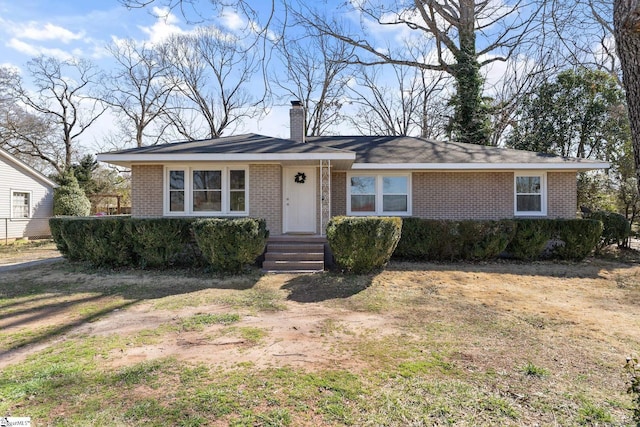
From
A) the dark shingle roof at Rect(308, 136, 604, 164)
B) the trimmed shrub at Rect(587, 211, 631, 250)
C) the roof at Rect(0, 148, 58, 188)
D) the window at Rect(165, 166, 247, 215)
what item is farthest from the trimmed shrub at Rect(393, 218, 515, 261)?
the roof at Rect(0, 148, 58, 188)

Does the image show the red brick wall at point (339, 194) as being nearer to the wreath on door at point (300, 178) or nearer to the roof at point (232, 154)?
the wreath on door at point (300, 178)

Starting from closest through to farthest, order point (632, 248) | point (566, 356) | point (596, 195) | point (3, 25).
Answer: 1. point (566, 356)
2. point (3, 25)
3. point (632, 248)
4. point (596, 195)

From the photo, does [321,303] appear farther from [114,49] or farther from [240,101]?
[114,49]

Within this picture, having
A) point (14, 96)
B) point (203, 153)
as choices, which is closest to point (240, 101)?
point (14, 96)

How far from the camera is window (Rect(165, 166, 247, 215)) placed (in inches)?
403

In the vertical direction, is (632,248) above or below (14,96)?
below

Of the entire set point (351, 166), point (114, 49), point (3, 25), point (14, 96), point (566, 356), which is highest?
point (114, 49)

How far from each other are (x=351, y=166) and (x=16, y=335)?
862 cm

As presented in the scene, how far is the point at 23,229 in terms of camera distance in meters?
17.2

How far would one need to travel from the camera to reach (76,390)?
3.01m

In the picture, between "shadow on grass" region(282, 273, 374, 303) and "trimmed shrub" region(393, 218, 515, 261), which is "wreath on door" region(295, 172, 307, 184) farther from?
"shadow on grass" region(282, 273, 374, 303)

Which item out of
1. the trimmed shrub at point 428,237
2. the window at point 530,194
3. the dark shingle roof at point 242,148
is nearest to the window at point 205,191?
the dark shingle roof at point 242,148

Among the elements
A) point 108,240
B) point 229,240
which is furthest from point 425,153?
point 108,240

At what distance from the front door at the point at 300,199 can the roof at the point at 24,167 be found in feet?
50.5
